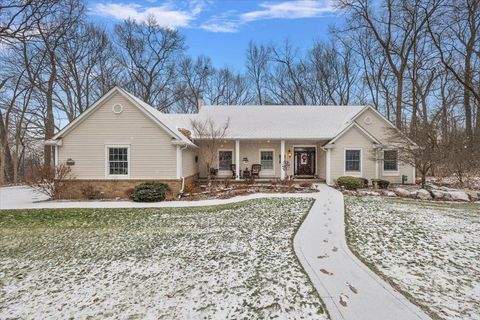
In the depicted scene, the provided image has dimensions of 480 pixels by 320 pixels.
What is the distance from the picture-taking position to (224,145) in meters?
17.8

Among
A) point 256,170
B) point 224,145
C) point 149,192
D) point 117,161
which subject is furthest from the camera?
point 224,145

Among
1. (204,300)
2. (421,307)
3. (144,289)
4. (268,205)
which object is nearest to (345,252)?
(421,307)

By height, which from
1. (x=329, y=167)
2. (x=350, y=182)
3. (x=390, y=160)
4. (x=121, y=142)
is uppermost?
(x=121, y=142)

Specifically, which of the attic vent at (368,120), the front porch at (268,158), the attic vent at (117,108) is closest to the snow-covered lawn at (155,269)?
the attic vent at (117,108)

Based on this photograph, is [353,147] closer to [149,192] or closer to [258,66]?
[149,192]

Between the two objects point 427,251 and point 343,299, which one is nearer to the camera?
point 343,299

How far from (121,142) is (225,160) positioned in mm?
7205

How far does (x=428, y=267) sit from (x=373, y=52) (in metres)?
26.5

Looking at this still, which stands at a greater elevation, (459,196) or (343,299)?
(459,196)

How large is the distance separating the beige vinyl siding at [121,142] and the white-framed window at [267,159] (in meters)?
7.14

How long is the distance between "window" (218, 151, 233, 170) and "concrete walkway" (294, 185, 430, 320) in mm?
11592

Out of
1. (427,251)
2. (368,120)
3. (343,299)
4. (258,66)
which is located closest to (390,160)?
(368,120)

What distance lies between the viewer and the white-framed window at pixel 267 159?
18.0 m

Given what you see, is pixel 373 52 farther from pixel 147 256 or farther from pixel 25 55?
pixel 25 55
